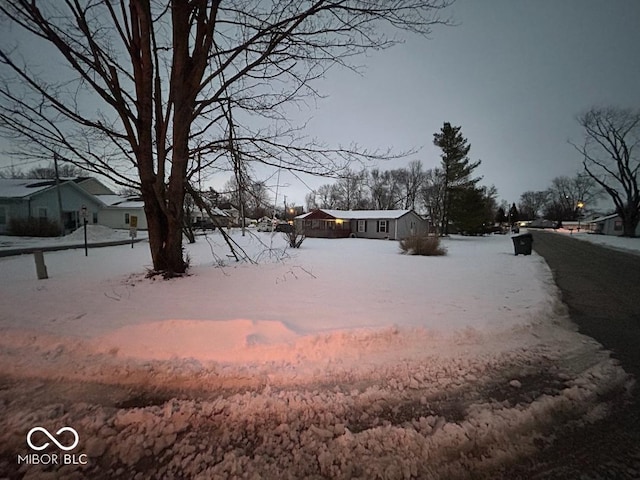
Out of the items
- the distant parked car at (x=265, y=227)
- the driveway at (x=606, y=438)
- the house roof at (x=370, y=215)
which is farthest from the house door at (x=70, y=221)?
the driveway at (x=606, y=438)

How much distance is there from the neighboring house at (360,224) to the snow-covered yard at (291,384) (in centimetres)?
2902

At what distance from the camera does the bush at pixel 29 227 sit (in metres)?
24.3

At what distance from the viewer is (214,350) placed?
3.29 metres

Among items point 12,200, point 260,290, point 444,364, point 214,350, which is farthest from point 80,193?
point 444,364

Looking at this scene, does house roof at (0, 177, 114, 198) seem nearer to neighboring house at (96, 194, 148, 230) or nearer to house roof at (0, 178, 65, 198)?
house roof at (0, 178, 65, 198)

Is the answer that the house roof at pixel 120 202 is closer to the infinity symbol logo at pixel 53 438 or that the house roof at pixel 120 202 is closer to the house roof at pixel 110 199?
the house roof at pixel 110 199

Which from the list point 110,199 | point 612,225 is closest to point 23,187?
point 110,199

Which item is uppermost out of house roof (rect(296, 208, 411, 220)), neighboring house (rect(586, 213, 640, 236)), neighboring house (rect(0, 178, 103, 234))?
neighboring house (rect(0, 178, 103, 234))

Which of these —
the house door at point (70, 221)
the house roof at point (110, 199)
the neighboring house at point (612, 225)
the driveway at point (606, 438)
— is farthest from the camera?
the neighboring house at point (612, 225)

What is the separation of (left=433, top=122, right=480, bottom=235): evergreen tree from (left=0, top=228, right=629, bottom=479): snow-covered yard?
113ft

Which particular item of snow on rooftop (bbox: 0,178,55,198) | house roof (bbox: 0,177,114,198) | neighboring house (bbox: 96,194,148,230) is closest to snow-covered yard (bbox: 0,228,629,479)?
house roof (bbox: 0,177,114,198)

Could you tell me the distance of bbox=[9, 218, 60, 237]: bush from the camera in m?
24.3

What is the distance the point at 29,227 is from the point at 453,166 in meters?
46.4

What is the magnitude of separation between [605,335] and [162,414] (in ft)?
19.1
